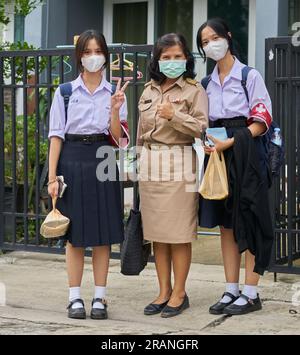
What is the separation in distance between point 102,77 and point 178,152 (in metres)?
0.75

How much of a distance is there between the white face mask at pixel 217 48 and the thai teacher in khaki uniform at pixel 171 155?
0.13 m

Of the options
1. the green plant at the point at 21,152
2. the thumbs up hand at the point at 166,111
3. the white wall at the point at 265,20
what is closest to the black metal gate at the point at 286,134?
the thumbs up hand at the point at 166,111

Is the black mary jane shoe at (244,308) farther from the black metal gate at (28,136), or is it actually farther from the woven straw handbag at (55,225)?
the black metal gate at (28,136)

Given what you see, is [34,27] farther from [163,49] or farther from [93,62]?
[163,49]

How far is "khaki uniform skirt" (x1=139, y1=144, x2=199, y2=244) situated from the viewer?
214 inches

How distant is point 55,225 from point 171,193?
2.60ft

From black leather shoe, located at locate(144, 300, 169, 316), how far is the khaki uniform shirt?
3.70 ft

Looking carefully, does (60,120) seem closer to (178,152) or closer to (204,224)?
(178,152)

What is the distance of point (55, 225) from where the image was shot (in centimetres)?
539

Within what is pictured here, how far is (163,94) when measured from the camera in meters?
5.47

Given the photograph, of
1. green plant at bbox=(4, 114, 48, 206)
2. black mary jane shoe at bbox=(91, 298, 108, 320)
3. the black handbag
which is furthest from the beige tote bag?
green plant at bbox=(4, 114, 48, 206)
